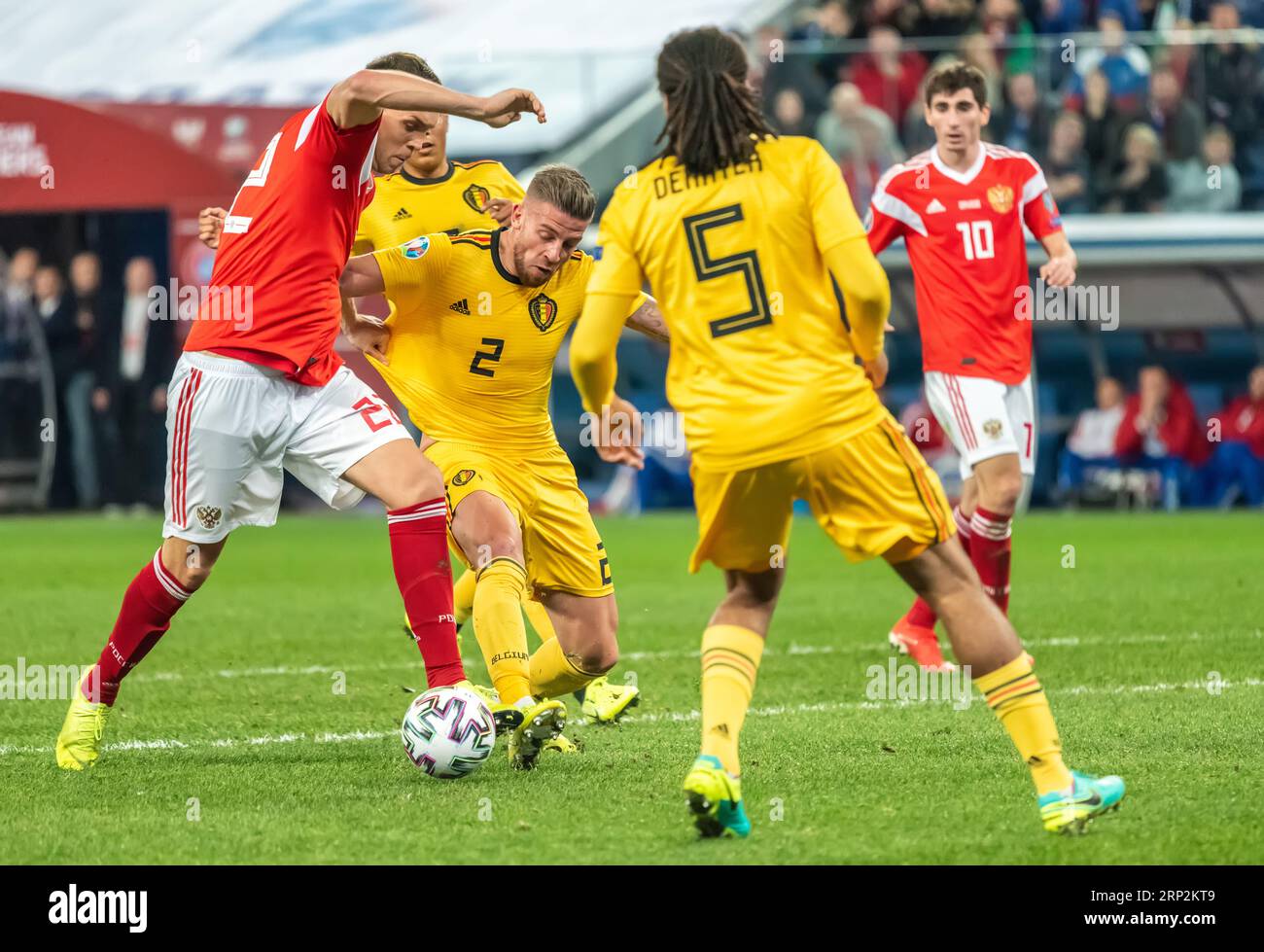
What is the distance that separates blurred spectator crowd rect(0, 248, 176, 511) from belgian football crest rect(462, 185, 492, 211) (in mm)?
13648

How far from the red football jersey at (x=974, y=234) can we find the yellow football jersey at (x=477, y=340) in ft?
7.08

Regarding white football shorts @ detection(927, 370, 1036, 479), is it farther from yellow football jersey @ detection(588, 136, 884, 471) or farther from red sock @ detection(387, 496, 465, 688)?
yellow football jersey @ detection(588, 136, 884, 471)

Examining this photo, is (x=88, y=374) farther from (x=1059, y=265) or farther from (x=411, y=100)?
(x=411, y=100)

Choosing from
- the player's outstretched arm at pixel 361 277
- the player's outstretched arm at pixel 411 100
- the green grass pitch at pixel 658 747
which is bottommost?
the green grass pitch at pixel 658 747

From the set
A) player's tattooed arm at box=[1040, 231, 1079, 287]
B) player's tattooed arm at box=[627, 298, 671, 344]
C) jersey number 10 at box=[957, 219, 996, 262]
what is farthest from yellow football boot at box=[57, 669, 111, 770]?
jersey number 10 at box=[957, 219, 996, 262]

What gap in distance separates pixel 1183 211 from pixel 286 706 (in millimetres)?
13893

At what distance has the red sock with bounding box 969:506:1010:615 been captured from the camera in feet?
27.3

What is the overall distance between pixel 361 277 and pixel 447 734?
5.41ft

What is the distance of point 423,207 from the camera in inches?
289

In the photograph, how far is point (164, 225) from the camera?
69.9 feet

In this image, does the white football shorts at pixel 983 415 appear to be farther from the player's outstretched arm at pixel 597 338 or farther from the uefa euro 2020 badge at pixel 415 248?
the player's outstretched arm at pixel 597 338

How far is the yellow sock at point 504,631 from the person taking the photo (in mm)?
6285

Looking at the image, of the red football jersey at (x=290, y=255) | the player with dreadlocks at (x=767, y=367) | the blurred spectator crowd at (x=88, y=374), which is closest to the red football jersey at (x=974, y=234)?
the red football jersey at (x=290, y=255)

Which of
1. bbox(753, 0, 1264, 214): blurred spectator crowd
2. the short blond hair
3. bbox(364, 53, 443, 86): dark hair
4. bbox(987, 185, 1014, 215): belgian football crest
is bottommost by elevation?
the short blond hair
